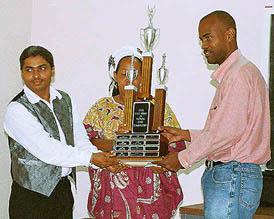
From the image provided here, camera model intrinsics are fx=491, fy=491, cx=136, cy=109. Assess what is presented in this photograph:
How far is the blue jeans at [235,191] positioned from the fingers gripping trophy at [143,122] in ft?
1.47

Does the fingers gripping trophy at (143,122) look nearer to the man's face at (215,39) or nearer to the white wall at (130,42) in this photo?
the man's face at (215,39)

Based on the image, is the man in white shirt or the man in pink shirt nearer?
the man in pink shirt

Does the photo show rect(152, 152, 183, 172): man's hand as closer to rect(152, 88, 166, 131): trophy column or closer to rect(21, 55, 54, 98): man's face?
rect(152, 88, 166, 131): trophy column

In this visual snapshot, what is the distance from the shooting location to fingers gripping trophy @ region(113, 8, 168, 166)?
2736mm

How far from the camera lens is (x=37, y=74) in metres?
2.78

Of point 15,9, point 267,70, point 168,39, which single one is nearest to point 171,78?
point 168,39

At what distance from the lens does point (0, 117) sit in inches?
154

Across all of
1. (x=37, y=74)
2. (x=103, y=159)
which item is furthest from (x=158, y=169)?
(x=37, y=74)

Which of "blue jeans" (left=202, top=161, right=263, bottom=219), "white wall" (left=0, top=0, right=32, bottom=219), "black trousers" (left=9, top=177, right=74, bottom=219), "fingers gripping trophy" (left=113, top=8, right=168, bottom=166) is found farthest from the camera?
"white wall" (left=0, top=0, right=32, bottom=219)

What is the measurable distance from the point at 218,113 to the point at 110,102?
941mm

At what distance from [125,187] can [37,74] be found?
33.4 inches

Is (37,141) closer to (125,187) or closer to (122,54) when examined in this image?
(125,187)

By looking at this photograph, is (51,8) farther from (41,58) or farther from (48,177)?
(48,177)

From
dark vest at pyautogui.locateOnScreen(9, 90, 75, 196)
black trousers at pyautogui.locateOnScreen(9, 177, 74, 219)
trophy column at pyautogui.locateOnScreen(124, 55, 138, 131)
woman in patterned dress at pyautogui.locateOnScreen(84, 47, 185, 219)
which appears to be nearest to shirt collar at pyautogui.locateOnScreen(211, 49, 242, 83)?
trophy column at pyautogui.locateOnScreen(124, 55, 138, 131)
